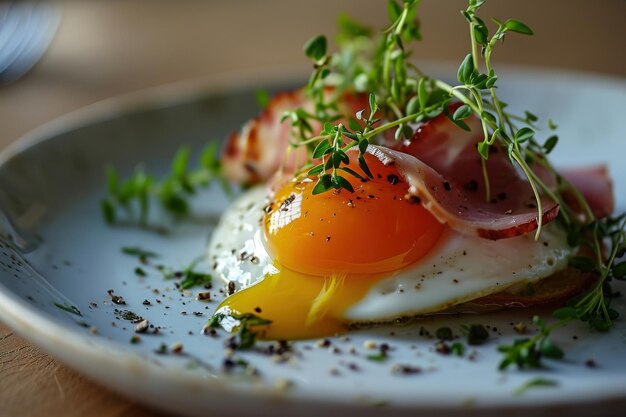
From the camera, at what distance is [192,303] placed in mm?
2326

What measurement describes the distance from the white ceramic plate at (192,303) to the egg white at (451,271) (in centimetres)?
7

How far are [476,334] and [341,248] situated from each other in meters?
0.47

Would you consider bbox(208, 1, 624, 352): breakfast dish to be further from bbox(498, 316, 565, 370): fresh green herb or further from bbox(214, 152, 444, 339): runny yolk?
bbox(498, 316, 565, 370): fresh green herb

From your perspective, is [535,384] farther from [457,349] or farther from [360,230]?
[360,230]

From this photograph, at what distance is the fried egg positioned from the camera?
7.03 feet

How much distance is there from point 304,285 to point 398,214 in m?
0.35

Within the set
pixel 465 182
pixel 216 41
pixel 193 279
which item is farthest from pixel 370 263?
pixel 216 41

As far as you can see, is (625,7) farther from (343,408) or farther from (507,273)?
(343,408)

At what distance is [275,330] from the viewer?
2084 millimetres

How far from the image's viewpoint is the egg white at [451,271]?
84.5 inches

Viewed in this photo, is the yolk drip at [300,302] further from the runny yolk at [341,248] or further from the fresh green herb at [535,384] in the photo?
the fresh green herb at [535,384]

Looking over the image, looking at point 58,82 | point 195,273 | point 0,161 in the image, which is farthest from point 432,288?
point 58,82

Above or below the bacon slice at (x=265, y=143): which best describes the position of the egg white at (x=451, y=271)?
below

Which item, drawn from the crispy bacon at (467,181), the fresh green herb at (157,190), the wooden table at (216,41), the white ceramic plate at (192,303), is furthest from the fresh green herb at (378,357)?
the wooden table at (216,41)
